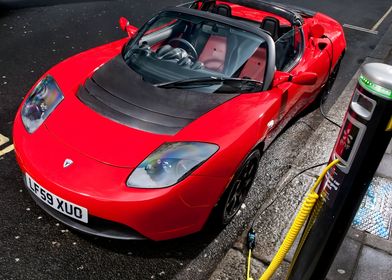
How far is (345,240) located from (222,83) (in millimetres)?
1504

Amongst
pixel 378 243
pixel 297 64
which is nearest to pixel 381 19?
pixel 297 64

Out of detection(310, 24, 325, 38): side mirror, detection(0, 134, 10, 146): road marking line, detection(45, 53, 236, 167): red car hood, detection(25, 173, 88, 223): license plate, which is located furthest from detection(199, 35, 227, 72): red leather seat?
detection(0, 134, 10, 146): road marking line

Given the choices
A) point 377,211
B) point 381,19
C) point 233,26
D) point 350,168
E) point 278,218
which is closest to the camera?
point 350,168

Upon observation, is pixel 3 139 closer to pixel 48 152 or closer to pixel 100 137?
pixel 48 152

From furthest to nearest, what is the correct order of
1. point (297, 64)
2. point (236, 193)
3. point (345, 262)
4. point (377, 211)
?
point (297, 64) → point (377, 211) → point (236, 193) → point (345, 262)

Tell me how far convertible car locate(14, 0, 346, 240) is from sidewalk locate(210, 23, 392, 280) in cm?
30

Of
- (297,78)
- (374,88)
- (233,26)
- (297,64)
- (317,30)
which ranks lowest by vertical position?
(297,64)

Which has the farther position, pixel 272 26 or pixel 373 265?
pixel 272 26

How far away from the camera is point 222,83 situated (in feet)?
11.2

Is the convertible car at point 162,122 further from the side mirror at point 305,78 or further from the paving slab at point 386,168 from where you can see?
the paving slab at point 386,168

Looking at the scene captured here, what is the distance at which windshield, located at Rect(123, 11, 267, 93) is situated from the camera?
11.2 ft

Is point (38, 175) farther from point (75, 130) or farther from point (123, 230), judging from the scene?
point (123, 230)

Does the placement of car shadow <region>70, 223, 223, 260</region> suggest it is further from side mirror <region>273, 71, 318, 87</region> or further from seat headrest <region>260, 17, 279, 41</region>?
seat headrest <region>260, 17, 279, 41</region>

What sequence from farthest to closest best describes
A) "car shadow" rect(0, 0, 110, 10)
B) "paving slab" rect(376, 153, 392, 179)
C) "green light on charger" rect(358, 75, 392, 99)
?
1. "car shadow" rect(0, 0, 110, 10)
2. "paving slab" rect(376, 153, 392, 179)
3. "green light on charger" rect(358, 75, 392, 99)
